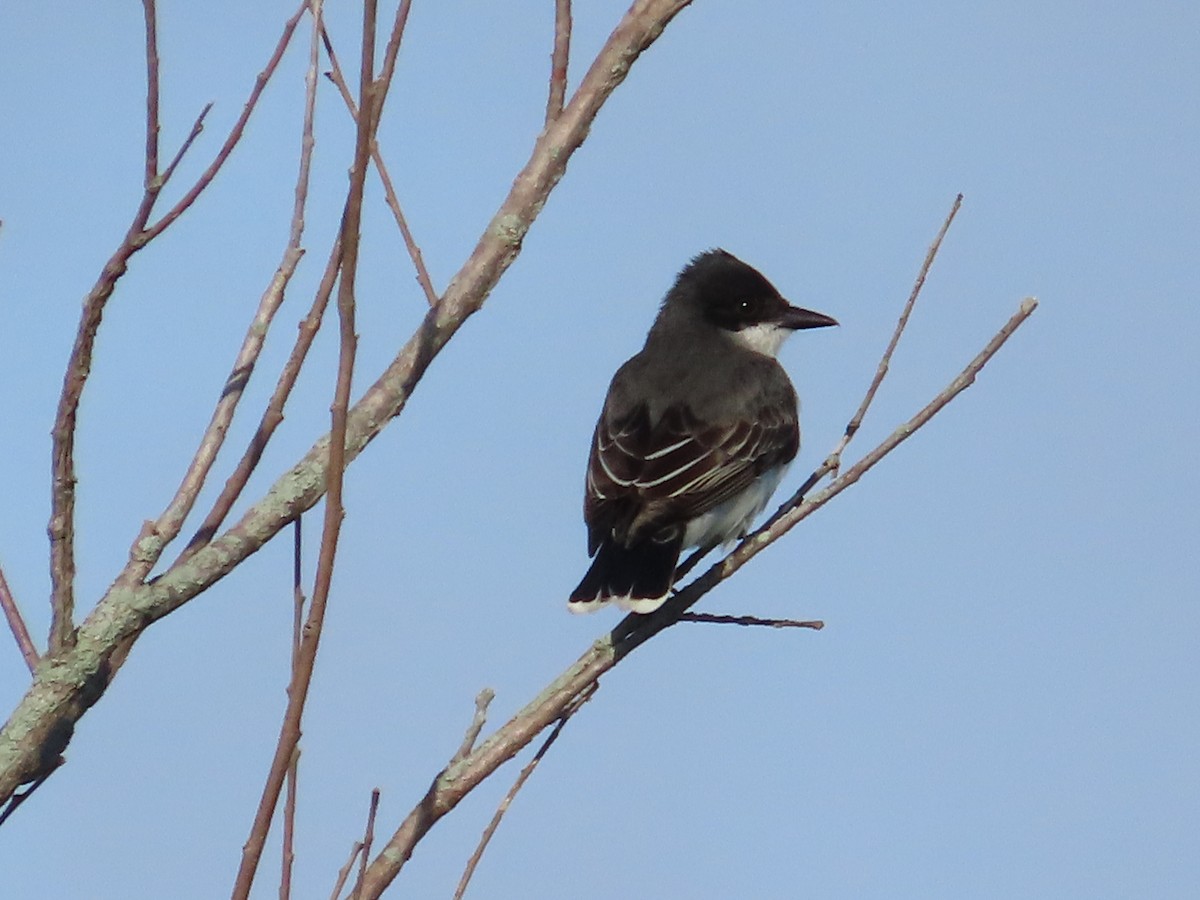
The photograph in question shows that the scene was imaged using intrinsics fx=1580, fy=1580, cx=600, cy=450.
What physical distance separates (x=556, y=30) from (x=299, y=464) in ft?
3.46

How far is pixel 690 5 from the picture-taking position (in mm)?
3035

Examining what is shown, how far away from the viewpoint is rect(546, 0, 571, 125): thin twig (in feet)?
10.2

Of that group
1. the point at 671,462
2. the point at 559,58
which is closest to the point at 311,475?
the point at 559,58

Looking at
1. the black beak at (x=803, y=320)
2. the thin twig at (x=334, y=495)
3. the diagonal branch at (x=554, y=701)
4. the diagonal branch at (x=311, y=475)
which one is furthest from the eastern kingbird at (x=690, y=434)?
the thin twig at (x=334, y=495)

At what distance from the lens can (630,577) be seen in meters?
5.35

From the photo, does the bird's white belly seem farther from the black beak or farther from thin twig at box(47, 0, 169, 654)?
thin twig at box(47, 0, 169, 654)

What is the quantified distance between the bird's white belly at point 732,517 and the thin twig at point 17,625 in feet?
11.4

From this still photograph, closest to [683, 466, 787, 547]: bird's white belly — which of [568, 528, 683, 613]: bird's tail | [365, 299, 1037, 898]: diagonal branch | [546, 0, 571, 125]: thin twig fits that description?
[568, 528, 683, 613]: bird's tail

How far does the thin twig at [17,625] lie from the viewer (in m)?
2.84

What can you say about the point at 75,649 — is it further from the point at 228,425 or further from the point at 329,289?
the point at 329,289

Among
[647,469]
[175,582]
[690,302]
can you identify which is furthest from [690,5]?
[690,302]

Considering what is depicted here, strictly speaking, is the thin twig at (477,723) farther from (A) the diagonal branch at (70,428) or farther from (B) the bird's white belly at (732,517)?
(B) the bird's white belly at (732,517)

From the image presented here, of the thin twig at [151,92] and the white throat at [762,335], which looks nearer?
the thin twig at [151,92]

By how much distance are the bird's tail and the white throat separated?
6.88 feet
